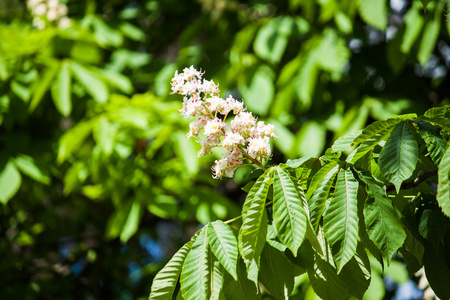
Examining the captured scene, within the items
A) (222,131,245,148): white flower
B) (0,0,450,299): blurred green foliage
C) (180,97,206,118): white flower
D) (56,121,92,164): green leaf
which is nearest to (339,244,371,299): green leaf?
(222,131,245,148): white flower

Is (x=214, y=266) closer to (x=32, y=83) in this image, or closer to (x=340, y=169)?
(x=340, y=169)

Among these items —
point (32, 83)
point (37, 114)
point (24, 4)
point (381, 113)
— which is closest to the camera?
point (381, 113)

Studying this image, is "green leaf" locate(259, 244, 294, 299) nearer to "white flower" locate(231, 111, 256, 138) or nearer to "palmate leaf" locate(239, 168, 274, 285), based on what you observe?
"palmate leaf" locate(239, 168, 274, 285)

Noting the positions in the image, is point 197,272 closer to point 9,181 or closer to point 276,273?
point 276,273

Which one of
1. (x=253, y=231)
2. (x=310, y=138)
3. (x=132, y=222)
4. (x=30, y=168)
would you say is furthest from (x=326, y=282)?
(x=30, y=168)

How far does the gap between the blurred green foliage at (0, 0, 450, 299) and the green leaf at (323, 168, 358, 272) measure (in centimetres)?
108

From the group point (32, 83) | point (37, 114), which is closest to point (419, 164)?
point (32, 83)

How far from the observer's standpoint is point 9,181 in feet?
7.88

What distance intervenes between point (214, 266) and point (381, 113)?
1.59 metres

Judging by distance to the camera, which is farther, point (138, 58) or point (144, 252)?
point (144, 252)

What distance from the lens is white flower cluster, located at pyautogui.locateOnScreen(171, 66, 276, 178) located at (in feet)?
3.30

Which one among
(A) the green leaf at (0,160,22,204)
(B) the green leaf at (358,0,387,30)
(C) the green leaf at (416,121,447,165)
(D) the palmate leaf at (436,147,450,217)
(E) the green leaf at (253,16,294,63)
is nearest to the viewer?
(D) the palmate leaf at (436,147,450,217)

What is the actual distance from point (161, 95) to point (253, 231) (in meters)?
1.99

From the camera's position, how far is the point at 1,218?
326cm
